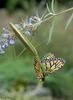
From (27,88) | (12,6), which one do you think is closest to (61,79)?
(27,88)

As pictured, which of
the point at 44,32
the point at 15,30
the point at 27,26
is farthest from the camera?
the point at 44,32

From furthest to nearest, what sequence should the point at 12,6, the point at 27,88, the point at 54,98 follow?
the point at 12,6
the point at 54,98
the point at 27,88

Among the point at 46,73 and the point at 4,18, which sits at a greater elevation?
the point at 4,18

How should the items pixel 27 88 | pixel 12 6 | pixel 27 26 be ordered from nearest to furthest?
pixel 27 26
pixel 27 88
pixel 12 6

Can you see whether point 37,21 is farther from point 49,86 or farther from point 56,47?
point 56,47

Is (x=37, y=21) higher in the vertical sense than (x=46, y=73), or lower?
higher

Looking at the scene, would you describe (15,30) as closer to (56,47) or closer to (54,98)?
(54,98)

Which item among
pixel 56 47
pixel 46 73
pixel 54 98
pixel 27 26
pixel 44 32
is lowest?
pixel 46 73

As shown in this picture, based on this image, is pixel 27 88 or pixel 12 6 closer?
pixel 27 88

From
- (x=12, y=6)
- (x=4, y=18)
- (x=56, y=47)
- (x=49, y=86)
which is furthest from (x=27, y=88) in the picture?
(x=12, y=6)
